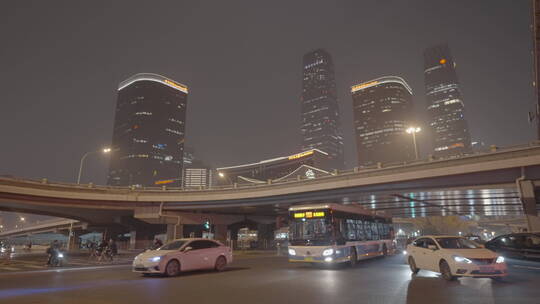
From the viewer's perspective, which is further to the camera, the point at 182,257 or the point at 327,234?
the point at 327,234

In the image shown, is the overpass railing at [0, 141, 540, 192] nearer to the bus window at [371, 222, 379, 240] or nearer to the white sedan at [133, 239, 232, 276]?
the bus window at [371, 222, 379, 240]

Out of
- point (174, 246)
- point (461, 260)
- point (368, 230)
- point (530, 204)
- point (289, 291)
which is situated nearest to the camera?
point (289, 291)

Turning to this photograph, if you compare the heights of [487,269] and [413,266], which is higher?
[487,269]

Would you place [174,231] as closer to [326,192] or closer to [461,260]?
[326,192]

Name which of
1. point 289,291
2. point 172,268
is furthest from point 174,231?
point 289,291

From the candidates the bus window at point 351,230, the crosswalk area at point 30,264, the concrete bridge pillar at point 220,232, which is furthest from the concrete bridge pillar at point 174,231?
the bus window at point 351,230

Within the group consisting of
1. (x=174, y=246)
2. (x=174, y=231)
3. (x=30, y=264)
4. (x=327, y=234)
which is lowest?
(x=30, y=264)

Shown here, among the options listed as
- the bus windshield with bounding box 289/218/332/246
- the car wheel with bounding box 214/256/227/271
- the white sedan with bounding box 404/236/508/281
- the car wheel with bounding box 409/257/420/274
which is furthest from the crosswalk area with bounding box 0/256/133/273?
the white sedan with bounding box 404/236/508/281

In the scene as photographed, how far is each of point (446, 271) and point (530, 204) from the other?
62.6 ft

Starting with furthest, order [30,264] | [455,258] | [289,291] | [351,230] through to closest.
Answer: [30,264] < [351,230] < [455,258] < [289,291]

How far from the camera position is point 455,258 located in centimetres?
1165

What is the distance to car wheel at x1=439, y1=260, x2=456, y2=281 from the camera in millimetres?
11961

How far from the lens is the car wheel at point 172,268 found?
47.0 ft

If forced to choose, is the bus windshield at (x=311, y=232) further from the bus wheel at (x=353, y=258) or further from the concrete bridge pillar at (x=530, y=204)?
the concrete bridge pillar at (x=530, y=204)
